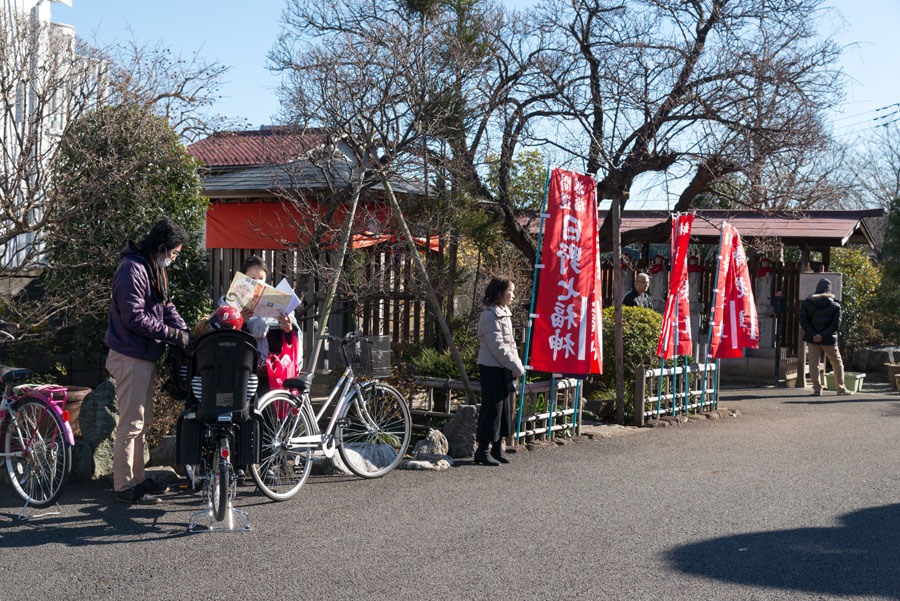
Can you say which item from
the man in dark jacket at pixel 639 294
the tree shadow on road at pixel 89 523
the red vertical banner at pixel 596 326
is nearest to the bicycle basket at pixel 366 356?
the tree shadow on road at pixel 89 523

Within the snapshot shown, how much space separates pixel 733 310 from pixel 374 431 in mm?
6623

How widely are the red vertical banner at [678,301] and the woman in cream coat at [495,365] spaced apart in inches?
130

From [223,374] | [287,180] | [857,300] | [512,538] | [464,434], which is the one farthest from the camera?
[857,300]

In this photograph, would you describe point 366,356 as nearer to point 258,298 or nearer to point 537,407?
point 258,298

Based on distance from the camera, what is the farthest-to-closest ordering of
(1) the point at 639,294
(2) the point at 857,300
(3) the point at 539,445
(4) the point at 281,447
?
(2) the point at 857,300
(1) the point at 639,294
(3) the point at 539,445
(4) the point at 281,447

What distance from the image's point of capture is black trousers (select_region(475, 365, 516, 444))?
7.56 m

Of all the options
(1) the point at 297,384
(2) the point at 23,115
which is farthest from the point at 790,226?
(2) the point at 23,115

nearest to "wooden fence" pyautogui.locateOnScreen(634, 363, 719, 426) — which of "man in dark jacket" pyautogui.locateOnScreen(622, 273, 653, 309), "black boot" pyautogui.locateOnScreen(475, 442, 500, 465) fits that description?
"man in dark jacket" pyautogui.locateOnScreen(622, 273, 653, 309)

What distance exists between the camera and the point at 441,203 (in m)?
10.5

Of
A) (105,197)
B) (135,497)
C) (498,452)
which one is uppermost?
(105,197)

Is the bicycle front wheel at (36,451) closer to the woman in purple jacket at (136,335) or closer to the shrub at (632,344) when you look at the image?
the woman in purple jacket at (136,335)

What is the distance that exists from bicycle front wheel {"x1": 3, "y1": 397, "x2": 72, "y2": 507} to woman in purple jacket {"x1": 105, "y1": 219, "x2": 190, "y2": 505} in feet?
1.21

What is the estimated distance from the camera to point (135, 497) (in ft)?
19.4

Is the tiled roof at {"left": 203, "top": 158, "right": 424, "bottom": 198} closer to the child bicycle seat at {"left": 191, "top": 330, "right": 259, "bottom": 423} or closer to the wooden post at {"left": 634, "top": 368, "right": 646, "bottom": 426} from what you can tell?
the wooden post at {"left": 634, "top": 368, "right": 646, "bottom": 426}
